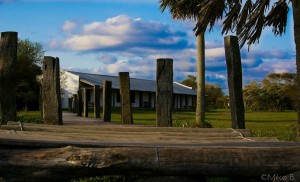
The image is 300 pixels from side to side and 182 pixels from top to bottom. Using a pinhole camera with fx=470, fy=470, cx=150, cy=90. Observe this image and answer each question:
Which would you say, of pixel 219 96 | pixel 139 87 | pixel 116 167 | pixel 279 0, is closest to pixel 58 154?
pixel 116 167

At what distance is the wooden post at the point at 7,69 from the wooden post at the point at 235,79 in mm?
4027

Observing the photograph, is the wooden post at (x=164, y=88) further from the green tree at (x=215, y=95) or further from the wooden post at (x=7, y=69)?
the green tree at (x=215, y=95)

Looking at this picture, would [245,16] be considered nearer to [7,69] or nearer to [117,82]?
[7,69]

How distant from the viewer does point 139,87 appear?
1871 inches

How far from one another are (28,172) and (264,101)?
1893 inches

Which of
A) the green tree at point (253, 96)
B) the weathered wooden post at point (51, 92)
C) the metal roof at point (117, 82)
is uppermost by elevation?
the metal roof at point (117, 82)

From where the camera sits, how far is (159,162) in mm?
4938

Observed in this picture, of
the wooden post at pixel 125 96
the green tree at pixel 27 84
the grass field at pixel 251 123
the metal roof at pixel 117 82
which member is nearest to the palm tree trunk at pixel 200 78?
the grass field at pixel 251 123

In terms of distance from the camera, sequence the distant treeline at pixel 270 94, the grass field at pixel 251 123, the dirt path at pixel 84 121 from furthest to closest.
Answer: the distant treeline at pixel 270 94 < the grass field at pixel 251 123 < the dirt path at pixel 84 121

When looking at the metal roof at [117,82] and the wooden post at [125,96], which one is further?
the metal roof at [117,82]

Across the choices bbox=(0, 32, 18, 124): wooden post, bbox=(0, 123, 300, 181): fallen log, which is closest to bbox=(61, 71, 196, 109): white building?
bbox=(0, 32, 18, 124): wooden post

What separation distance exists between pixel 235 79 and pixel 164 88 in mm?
1355

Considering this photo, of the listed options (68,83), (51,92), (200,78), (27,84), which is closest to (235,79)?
(51,92)

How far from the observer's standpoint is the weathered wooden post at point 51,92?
9047 millimetres
